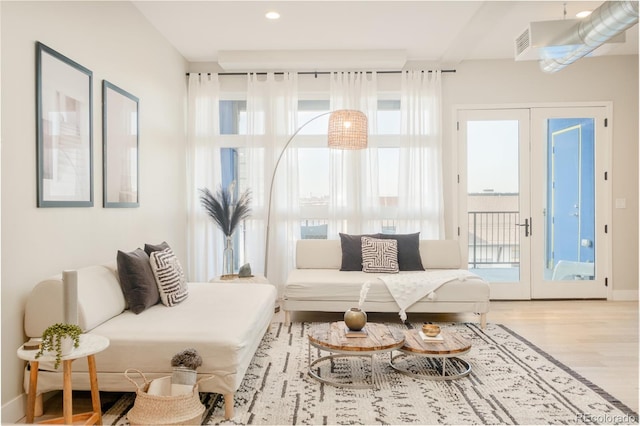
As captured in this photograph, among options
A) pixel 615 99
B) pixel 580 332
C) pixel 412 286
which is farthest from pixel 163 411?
pixel 615 99

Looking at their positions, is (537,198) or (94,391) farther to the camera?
(537,198)

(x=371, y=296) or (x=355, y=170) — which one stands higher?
(x=355, y=170)

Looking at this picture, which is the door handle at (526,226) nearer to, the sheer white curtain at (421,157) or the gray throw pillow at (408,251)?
the sheer white curtain at (421,157)

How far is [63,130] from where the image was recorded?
296cm

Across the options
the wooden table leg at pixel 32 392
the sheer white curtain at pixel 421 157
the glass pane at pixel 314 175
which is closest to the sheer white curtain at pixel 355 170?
A: the glass pane at pixel 314 175

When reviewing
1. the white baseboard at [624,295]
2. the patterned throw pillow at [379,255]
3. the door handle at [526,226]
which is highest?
the door handle at [526,226]

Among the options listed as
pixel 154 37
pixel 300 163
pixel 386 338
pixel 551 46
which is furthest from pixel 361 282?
pixel 154 37

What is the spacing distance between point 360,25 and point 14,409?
405cm

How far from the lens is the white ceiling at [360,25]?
4066 millimetres

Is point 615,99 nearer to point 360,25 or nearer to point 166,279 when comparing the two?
point 360,25

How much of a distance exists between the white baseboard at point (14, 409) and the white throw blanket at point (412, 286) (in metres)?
2.86

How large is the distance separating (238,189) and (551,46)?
3.59 metres

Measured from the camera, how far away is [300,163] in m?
5.67

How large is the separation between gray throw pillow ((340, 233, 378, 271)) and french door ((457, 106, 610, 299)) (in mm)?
1430
